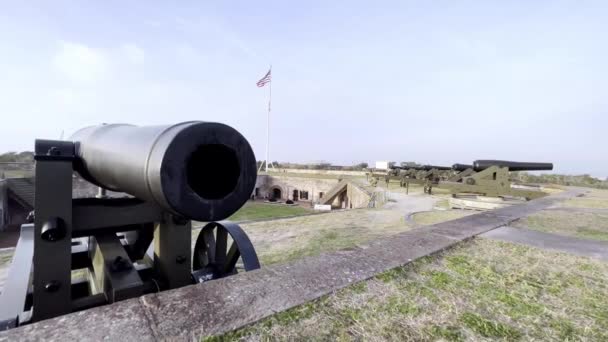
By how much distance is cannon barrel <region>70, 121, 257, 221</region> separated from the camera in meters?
1.35

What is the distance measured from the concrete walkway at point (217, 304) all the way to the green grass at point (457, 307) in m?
0.09

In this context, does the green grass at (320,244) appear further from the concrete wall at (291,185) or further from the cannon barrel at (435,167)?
the concrete wall at (291,185)

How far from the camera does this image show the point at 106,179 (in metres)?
2.05

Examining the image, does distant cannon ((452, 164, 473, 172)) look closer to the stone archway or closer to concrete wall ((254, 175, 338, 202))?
concrete wall ((254, 175, 338, 202))

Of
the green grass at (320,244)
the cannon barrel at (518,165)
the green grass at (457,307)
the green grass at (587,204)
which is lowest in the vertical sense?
the green grass at (320,244)

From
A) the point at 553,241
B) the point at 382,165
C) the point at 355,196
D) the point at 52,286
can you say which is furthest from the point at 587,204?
the point at 382,165

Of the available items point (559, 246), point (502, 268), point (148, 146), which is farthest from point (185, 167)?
point (559, 246)

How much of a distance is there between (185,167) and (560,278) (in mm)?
2815

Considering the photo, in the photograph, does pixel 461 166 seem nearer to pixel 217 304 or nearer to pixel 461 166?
pixel 461 166

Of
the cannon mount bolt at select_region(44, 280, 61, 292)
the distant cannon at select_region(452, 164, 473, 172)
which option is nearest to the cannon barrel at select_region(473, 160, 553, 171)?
the distant cannon at select_region(452, 164, 473, 172)

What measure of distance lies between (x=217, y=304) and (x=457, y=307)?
1325 mm

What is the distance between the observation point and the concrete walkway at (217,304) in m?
1.19

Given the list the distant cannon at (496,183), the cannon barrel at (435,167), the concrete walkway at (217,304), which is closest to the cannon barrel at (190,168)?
the concrete walkway at (217,304)

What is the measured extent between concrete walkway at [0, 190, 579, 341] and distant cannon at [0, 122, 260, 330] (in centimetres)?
43
